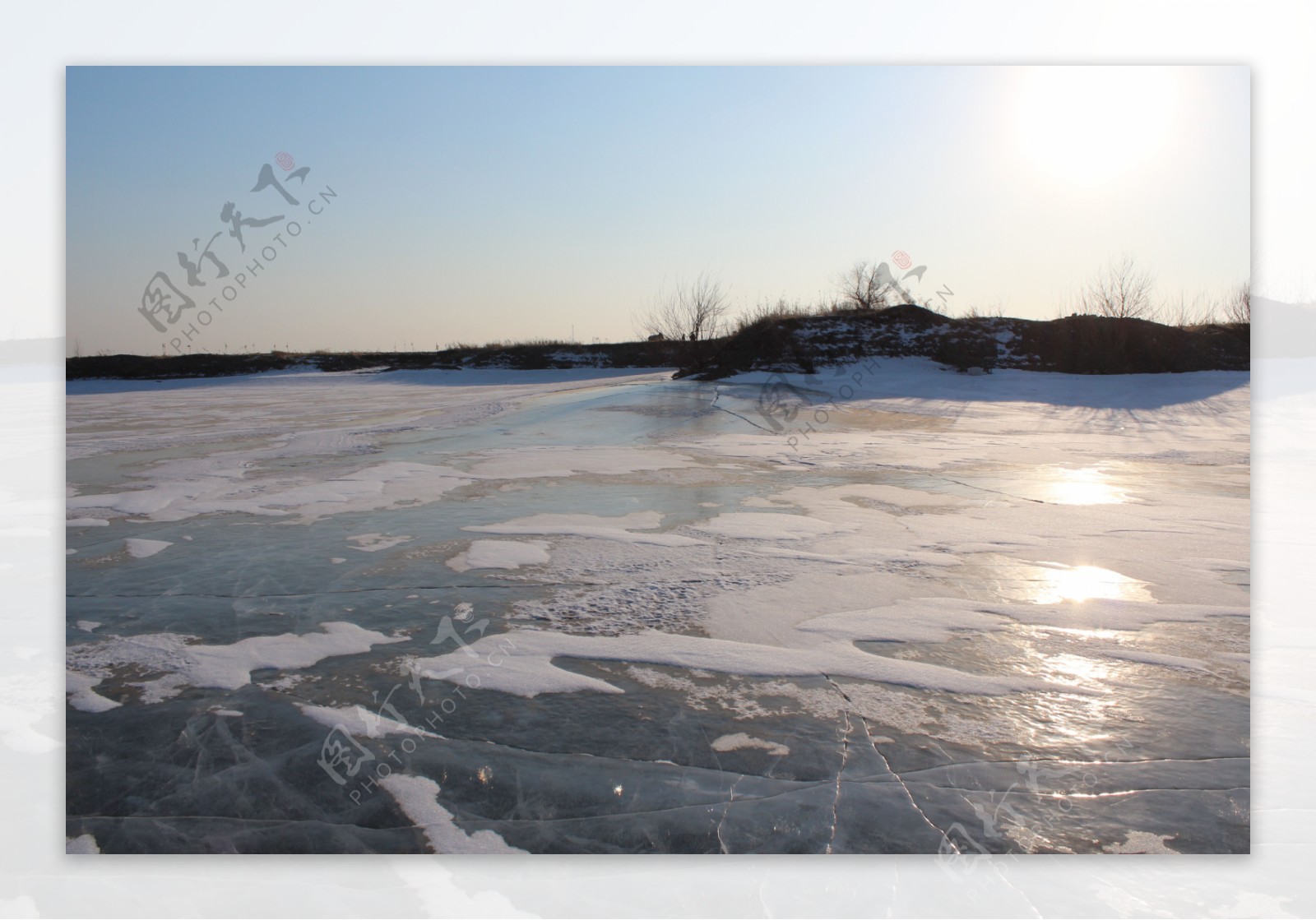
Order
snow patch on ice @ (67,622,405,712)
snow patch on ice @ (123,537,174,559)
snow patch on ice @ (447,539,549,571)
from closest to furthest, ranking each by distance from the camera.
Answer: snow patch on ice @ (67,622,405,712) → snow patch on ice @ (447,539,549,571) → snow patch on ice @ (123,537,174,559)

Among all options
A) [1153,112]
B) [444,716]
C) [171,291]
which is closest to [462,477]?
[171,291]

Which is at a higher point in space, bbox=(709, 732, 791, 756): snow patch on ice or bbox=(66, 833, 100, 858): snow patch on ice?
bbox=(709, 732, 791, 756): snow patch on ice

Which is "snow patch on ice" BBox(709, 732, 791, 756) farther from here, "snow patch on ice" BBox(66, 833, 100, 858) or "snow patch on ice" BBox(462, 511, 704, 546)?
"snow patch on ice" BBox(462, 511, 704, 546)

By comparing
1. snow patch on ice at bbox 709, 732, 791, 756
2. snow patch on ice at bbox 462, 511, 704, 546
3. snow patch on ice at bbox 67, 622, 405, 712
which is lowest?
snow patch on ice at bbox 709, 732, 791, 756

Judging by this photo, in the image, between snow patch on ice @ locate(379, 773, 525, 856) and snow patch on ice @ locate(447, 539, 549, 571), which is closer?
snow patch on ice @ locate(379, 773, 525, 856)

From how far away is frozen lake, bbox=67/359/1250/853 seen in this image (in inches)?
66.9

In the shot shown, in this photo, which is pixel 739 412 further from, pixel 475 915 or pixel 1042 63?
pixel 475 915

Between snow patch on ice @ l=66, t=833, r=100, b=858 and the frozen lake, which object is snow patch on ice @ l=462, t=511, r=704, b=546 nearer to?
the frozen lake

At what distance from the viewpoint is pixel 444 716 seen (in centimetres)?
202

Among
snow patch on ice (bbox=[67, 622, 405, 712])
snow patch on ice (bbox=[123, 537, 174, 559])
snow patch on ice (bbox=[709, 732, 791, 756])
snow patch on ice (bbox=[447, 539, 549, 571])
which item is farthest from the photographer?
snow patch on ice (bbox=[123, 537, 174, 559])

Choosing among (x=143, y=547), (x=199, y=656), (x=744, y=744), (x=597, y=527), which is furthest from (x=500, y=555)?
(x=744, y=744)

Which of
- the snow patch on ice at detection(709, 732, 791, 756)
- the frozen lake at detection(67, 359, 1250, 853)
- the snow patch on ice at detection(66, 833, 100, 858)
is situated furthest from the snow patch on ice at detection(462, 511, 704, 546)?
the snow patch on ice at detection(66, 833, 100, 858)

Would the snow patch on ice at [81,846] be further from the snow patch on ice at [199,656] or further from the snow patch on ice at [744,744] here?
the snow patch on ice at [744,744]

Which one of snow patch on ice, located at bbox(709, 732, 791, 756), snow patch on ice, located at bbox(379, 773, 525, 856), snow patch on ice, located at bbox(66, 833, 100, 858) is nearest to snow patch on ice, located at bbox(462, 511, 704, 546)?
snow patch on ice, located at bbox(709, 732, 791, 756)
